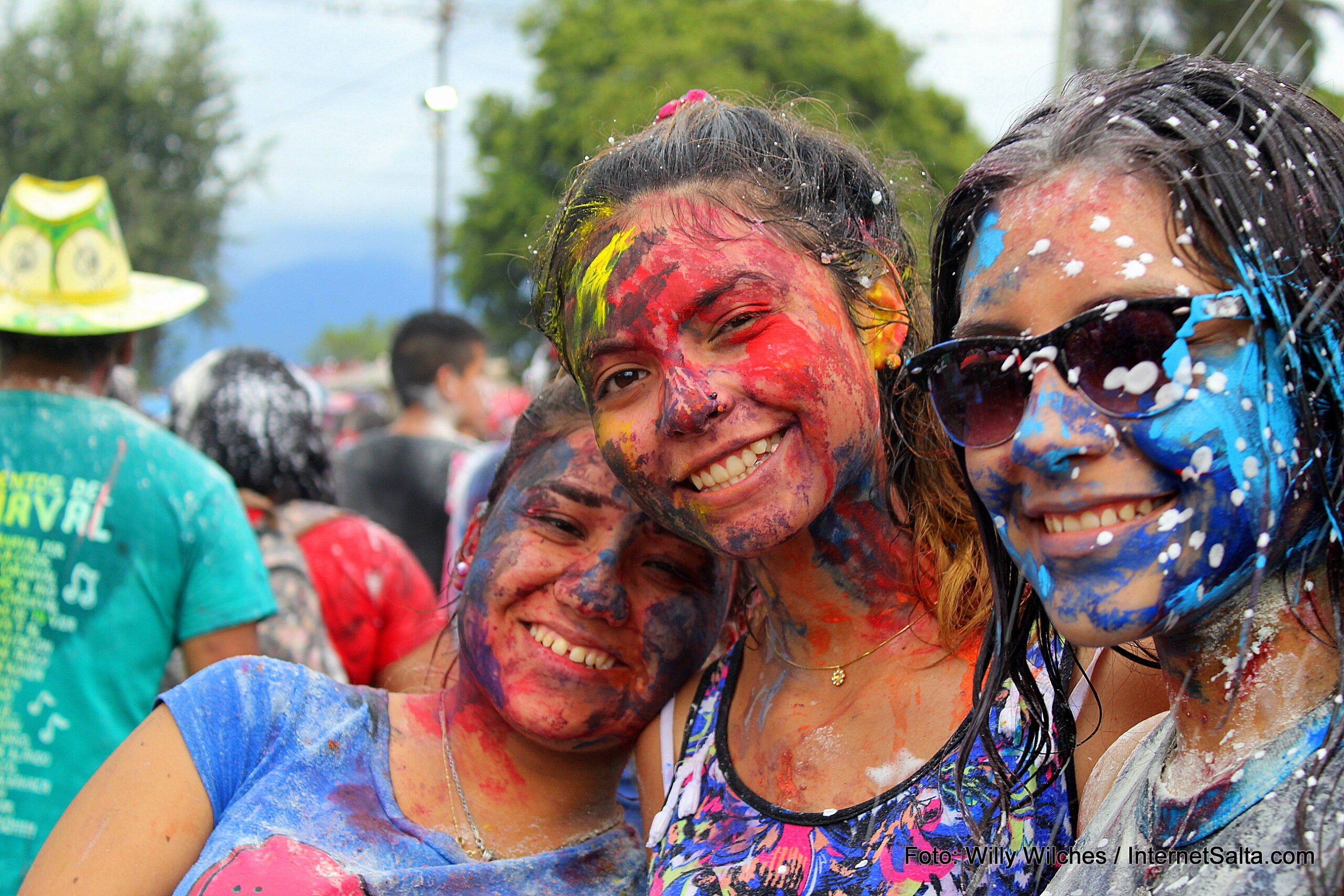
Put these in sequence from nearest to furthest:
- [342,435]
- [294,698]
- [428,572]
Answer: [294,698] < [428,572] < [342,435]

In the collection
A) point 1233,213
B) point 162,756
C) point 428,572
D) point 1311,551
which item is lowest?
point 428,572

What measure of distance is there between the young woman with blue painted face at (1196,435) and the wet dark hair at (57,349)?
2571 mm

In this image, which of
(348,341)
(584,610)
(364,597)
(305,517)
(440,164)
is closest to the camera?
(584,610)

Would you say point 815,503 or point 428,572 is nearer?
point 815,503

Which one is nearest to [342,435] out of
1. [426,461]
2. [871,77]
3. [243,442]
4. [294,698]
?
[426,461]

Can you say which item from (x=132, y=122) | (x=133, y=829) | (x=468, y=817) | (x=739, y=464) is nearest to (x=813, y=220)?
(x=739, y=464)

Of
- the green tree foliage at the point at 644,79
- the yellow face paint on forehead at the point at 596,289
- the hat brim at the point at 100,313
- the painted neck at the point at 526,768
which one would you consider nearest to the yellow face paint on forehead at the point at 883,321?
the yellow face paint on forehead at the point at 596,289

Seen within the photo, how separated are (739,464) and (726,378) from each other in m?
0.13

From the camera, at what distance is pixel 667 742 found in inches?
77.2

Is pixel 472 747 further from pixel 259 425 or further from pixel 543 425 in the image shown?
pixel 259 425

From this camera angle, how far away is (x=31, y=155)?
2262cm

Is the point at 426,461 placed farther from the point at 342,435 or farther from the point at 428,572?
the point at 342,435

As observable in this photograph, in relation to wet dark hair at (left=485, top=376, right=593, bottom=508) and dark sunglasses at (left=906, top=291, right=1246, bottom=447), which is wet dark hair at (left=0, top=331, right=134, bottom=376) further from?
dark sunglasses at (left=906, top=291, right=1246, bottom=447)

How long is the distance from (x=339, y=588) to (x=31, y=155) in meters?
23.7
